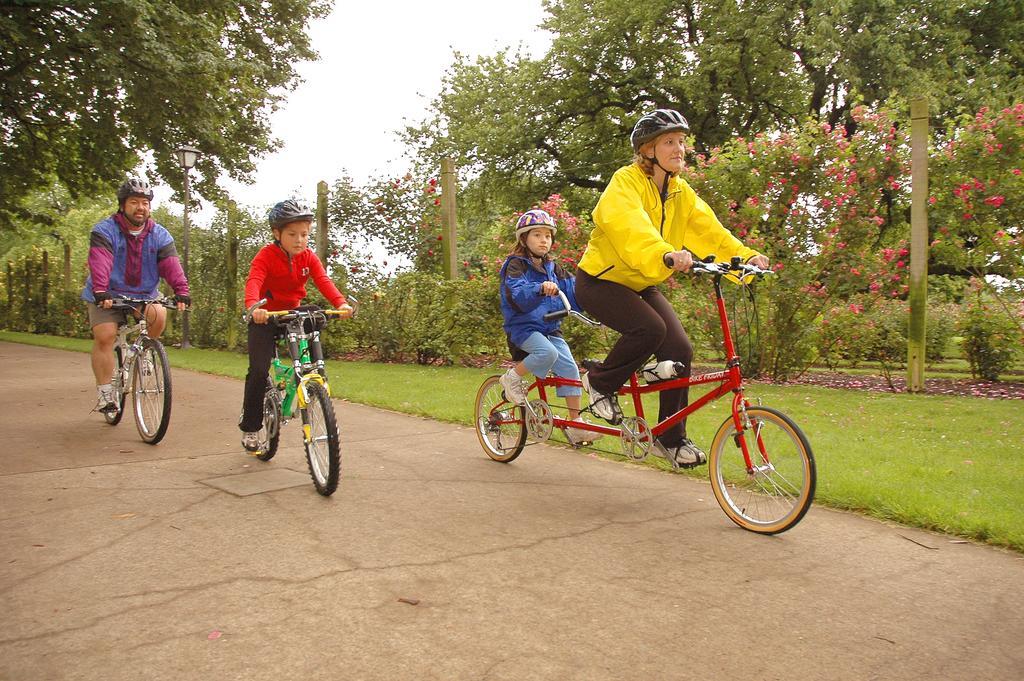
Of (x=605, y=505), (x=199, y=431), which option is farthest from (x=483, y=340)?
(x=605, y=505)

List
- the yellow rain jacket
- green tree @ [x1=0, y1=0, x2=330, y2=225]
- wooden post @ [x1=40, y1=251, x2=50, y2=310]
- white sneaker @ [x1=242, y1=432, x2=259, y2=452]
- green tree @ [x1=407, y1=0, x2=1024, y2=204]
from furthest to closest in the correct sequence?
wooden post @ [x1=40, y1=251, x2=50, y2=310]
green tree @ [x1=407, y1=0, x2=1024, y2=204]
green tree @ [x1=0, y1=0, x2=330, y2=225]
white sneaker @ [x1=242, y1=432, x2=259, y2=452]
the yellow rain jacket

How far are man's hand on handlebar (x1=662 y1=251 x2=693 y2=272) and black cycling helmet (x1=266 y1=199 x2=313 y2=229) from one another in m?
2.61

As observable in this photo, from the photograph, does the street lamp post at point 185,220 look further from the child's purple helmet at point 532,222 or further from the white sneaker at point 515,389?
the child's purple helmet at point 532,222

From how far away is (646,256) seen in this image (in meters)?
4.18

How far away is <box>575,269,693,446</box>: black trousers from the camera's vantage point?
14.9 feet

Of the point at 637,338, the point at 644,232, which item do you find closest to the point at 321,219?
the point at 637,338

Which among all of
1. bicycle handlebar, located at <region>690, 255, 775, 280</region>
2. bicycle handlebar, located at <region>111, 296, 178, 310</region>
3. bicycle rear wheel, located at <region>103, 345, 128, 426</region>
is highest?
bicycle handlebar, located at <region>690, 255, 775, 280</region>

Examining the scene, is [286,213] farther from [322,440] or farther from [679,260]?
[679,260]

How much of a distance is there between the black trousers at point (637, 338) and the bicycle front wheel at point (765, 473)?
352 mm

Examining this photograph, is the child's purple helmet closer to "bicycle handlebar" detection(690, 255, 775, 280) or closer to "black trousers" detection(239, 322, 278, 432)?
"bicycle handlebar" detection(690, 255, 775, 280)

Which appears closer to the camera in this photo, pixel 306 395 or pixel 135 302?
pixel 306 395

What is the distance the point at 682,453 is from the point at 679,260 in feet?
4.06

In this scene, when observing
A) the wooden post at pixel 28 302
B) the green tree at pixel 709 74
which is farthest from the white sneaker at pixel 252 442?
the wooden post at pixel 28 302

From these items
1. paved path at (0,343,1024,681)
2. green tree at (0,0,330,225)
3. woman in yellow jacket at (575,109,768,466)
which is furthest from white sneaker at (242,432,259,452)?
green tree at (0,0,330,225)
